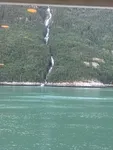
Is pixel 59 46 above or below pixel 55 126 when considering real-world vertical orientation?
above

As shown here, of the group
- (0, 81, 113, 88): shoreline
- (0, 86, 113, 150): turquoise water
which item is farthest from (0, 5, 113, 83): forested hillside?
(0, 86, 113, 150): turquoise water

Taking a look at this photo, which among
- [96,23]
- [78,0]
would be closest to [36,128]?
[78,0]

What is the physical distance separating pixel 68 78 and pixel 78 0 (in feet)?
252

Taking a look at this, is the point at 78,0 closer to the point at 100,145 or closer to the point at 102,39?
the point at 100,145

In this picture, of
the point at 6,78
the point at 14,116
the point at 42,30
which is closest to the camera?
the point at 14,116

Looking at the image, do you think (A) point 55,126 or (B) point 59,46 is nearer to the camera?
(A) point 55,126

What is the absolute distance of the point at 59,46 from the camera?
95438 mm

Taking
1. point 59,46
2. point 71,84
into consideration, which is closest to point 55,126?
point 71,84

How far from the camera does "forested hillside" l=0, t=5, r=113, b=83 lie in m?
84.7

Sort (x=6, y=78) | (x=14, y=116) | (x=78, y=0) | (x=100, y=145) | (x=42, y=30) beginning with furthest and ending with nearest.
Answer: (x=42, y=30)
(x=6, y=78)
(x=14, y=116)
(x=100, y=145)
(x=78, y=0)

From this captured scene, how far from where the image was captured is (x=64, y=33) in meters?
102

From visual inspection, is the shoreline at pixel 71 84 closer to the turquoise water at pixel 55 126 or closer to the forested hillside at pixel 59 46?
the forested hillside at pixel 59 46

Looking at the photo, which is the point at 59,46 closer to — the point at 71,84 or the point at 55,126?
the point at 71,84

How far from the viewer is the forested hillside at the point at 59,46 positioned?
278ft
